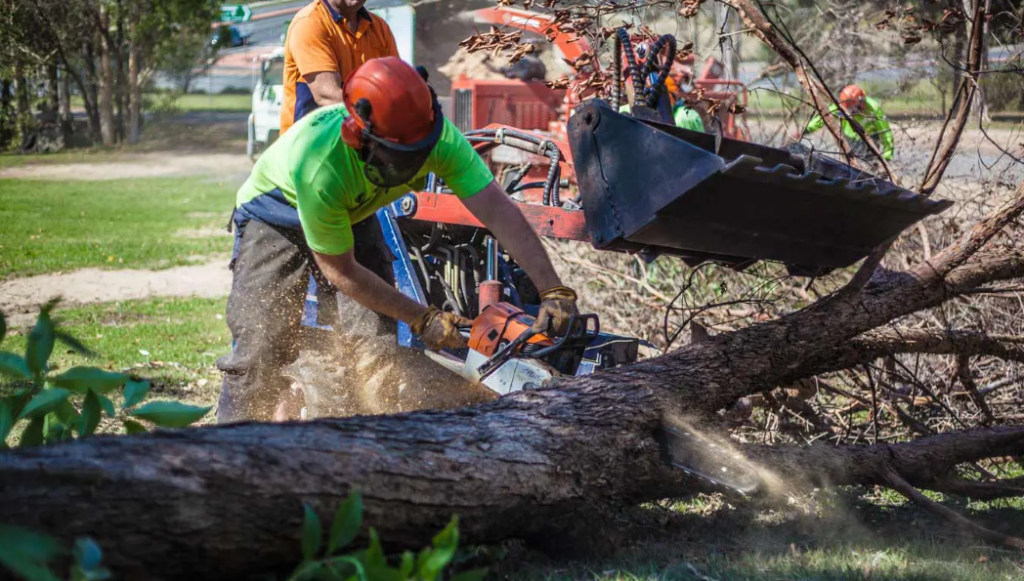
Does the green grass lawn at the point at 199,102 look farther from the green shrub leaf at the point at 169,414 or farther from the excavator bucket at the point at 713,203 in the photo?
the green shrub leaf at the point at 169,414

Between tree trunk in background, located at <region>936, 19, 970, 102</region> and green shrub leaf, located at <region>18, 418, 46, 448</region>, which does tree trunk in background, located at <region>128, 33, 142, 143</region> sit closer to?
tree trunk in background, located at <region>936, 19, 970, 102</region>

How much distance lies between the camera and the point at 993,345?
14.7 feet

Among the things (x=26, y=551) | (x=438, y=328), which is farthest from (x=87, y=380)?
→ (x=438, y=328)

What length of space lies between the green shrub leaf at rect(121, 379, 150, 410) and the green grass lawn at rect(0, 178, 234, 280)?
712 centimetres

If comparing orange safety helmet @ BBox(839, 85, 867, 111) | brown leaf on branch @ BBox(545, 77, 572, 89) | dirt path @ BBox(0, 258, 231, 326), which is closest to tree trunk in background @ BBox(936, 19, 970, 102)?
orange safety helmet @ BBox(839, 85, 867, 111)

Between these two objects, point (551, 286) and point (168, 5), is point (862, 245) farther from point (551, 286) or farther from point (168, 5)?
point (168, 5)

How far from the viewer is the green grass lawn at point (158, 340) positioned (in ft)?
19.3

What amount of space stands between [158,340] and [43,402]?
4.62 meters

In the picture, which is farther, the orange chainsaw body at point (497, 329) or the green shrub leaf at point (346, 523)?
the orange chainsaw body at point (497, 329)

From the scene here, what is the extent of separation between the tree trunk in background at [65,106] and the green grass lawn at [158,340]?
60.5ft

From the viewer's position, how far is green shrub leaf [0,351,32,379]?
234cm

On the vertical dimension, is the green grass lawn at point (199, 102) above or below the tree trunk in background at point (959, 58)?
below

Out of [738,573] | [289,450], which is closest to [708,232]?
[738,573]

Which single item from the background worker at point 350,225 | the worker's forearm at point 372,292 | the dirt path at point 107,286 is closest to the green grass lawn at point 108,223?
the dirt path at point 107,286
